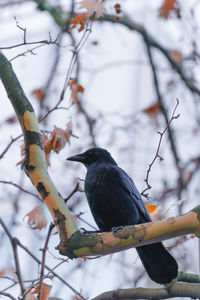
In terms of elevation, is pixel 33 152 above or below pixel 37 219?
above

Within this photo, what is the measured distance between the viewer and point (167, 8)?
4199 millimetres

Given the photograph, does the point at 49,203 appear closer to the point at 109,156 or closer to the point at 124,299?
the point at 124,299

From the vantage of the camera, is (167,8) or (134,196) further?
(167,8)

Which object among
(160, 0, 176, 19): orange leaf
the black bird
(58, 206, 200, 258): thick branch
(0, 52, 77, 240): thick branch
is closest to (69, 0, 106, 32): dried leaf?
(0, 52, 77, 240): thick branch

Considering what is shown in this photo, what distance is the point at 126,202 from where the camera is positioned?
2.89 m

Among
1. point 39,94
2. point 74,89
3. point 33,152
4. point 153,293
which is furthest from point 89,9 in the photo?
point 39,94

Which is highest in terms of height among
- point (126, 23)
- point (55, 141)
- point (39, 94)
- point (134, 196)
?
point (126, 23)

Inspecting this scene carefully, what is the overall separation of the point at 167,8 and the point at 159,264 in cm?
257

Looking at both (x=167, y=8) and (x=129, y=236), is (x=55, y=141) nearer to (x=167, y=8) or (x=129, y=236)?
(x=129, y=236)

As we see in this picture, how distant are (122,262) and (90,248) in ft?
12.0

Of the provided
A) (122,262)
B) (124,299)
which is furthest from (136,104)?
(124,299)

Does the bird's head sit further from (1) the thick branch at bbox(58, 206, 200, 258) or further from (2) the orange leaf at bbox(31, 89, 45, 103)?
(2) the orange leaf at bbox(31, 89, 45, 103)

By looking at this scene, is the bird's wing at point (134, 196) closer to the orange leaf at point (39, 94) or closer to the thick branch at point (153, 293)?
the thick branch at point (153, 293)

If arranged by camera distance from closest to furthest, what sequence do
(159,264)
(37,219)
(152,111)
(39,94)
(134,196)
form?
(159,264) → (37,219) → (134,196) → (39,94) → (152,111)
